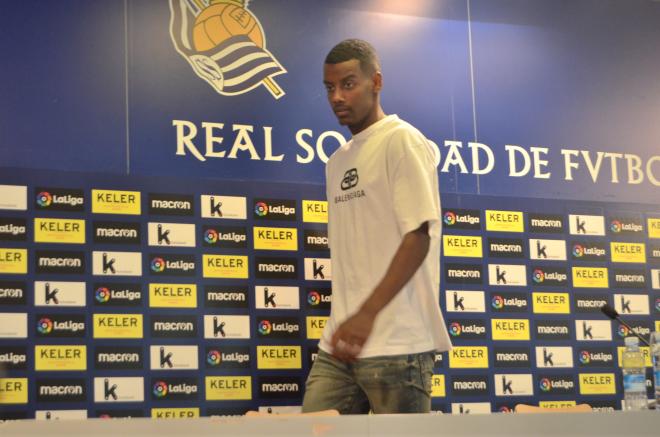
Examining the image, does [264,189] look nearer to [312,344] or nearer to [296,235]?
[296,235]

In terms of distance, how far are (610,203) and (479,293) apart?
0.94 meters

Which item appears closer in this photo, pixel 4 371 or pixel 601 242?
pixel 4 371

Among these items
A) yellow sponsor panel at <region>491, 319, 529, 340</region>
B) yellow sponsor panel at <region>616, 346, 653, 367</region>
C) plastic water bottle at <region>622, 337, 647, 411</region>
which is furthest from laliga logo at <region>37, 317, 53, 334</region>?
yellow sponsor panel at <region>616, 346, 653, 367</region>

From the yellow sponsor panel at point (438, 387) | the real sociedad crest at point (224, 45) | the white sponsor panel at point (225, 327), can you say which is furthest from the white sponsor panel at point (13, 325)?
the yellow sponsor panel at point (438, 387)

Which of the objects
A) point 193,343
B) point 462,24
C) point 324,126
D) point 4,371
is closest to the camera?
point 4,371

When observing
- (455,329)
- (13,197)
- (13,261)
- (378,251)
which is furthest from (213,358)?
(378,251)

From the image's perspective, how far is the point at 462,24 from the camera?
5.54 meters

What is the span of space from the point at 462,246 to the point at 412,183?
5.62 feet

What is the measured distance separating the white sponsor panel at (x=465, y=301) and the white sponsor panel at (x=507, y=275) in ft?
0.34

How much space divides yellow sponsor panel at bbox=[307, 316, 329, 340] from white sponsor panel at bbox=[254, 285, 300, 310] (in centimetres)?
9

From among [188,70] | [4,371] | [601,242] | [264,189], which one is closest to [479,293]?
[601,242]

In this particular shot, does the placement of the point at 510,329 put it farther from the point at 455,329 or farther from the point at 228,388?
the point at 228,388

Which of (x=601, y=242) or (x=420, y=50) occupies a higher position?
(x=420, y=50)

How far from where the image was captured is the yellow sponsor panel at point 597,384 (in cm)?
540
